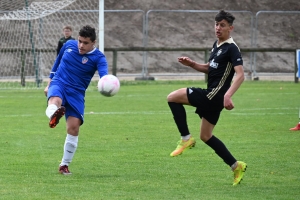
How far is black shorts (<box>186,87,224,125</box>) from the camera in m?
7.63

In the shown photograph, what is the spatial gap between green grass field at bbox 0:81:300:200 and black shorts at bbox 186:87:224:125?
678 mm

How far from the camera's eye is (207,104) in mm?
7648

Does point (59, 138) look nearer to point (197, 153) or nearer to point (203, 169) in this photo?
point (197, 153)

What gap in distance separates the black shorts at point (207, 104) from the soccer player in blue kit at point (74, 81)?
3.41 feet

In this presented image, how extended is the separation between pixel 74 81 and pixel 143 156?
1858 mm

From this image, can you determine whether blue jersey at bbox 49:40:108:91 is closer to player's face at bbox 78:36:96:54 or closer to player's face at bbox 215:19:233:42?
player's face at bbox 78:36:96:54

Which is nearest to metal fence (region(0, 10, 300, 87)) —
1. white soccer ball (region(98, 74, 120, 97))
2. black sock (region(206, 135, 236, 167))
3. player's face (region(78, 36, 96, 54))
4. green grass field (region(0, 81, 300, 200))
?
green grass field (region(0, 81, 300, 200))

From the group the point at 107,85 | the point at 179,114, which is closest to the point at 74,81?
the point at 107,85

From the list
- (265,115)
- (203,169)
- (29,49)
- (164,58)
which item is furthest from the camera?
(164,58)

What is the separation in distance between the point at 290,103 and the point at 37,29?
12.8 m

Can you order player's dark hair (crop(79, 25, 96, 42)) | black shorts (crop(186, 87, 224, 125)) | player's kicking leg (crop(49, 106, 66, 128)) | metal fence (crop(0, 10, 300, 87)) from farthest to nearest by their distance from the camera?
1. metal fence (crop(0, 10, 300, 87))
2. player's dark hair (crop(79, 25, 96, 42))
3. black shorts (crop(186, 87, 224, 125))
4. player's kicking leg (crop(49, 106, 66, 128))

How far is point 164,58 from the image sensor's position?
111 ft

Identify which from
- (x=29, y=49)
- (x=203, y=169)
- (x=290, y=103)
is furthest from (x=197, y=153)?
(x=29, y=49)

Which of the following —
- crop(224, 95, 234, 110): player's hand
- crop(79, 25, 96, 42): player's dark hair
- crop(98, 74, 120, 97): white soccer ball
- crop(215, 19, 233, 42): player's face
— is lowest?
crop(224, 95, 234, 110): player's hand
